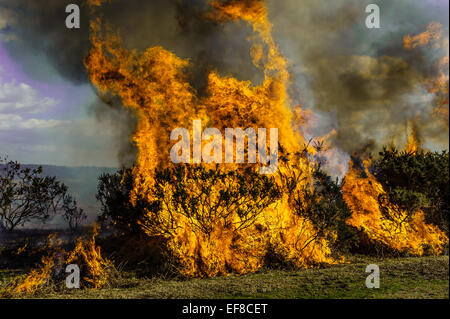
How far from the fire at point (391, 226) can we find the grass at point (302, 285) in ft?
8.60

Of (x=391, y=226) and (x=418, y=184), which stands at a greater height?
(x=418, y=184)

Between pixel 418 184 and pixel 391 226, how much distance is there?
3.02 m

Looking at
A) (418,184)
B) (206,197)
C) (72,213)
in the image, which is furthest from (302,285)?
(72,213)

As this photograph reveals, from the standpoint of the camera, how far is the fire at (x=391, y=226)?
1689 cm

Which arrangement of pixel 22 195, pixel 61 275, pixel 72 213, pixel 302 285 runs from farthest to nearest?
pixel 72 213
pixel 22 195
pixel 61 275
pixel 302 285

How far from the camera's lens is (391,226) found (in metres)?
17.2

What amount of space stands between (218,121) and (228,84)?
5.89 ft

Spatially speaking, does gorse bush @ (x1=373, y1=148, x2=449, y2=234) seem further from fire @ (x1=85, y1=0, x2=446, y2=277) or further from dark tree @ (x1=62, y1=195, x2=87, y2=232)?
dark tree @ (x1=62, y1=195, x2=87, y2=232)

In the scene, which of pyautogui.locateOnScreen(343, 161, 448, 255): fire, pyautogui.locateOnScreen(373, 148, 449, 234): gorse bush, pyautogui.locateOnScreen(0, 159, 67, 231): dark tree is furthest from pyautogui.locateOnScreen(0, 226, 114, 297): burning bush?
pyautogui.locateOnScreen(373, 148, 449, 234): gorse bush

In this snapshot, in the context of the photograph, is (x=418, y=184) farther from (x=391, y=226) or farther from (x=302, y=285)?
(x=302, y=285)

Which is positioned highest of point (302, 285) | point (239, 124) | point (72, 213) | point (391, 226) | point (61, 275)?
point (239, 124)

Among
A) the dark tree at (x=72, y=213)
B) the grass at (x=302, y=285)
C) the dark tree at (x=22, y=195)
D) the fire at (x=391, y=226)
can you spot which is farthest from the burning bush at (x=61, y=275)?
the dark tree at (x=72, y=213)
